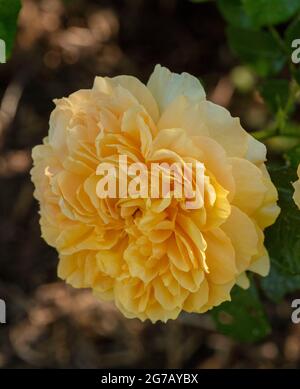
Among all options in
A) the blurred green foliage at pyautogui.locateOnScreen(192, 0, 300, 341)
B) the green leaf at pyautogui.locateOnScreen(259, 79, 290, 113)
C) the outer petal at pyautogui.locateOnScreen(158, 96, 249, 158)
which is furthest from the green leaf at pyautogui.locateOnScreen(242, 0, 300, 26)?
the outer petal at pyautogui.locateOnScreen(158, 96, 249, 158)

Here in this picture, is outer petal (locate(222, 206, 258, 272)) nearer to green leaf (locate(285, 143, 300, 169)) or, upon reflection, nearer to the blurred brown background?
green leaf (locate(285, 143, 300, 169))

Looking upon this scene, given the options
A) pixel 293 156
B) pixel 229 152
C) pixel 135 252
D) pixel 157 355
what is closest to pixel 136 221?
pixel 135 252

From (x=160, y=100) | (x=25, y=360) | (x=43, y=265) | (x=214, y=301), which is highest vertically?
(x=160, y=100)

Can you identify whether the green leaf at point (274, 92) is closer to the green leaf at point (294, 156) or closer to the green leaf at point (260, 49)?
the green leaf at point (260, 49)

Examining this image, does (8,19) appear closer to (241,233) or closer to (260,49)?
(241,233)

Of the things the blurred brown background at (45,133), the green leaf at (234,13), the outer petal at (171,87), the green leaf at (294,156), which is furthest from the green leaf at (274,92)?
the blurred brown background at (45,133)

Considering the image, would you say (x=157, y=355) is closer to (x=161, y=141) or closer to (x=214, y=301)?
(x=214, y=301)

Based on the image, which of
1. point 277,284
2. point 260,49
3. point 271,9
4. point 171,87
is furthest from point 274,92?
point 171,87
